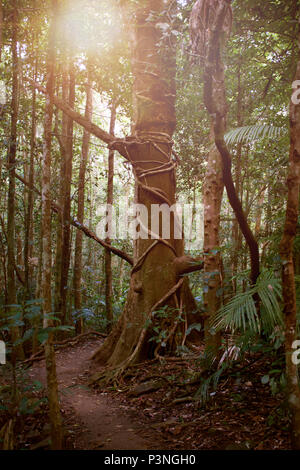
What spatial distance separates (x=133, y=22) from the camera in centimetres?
563

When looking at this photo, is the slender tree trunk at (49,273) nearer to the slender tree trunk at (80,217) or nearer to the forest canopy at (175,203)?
the forest canopy at (175,203)

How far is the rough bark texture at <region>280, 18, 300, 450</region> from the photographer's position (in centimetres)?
225

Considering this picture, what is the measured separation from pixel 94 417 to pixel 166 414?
0.78 meters

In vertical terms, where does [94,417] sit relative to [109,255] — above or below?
below

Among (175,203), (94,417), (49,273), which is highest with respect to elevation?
(175,203)

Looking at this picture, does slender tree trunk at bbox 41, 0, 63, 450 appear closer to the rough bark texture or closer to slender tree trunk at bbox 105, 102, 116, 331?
the rough bark texture

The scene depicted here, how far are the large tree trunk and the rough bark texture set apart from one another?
299 centimetres

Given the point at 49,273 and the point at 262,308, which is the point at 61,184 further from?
the point at 262,308

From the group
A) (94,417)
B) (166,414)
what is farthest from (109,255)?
(166,414)

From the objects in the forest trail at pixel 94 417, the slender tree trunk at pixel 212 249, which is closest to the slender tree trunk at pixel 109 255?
the forest trail at pixel 94 417

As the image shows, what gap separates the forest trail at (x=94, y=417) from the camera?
3.16 meters

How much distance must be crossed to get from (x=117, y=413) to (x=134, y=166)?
3.45 metres

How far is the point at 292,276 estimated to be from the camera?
2.30 m
